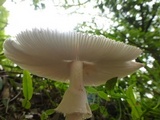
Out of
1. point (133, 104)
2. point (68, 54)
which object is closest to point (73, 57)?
point (68, 54)

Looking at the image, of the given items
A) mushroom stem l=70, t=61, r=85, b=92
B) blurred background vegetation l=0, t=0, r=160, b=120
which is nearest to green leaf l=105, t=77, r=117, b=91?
blurred background vegetation l=0, t=0, r=160, b=120

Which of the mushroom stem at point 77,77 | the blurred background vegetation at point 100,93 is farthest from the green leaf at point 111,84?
the mushroom stem at point 77,77

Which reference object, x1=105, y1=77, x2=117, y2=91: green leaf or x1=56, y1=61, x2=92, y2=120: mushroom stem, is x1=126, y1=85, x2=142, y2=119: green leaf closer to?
x1=105, y1=77, x2=117, y2=91: green leaf

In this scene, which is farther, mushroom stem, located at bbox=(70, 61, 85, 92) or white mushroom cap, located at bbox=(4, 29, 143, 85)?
mushroom stem, located at bbox=(70, 61, 85, 92)

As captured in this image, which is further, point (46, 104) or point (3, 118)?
point (46, 104)

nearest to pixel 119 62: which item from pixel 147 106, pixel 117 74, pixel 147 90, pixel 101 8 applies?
pixel 117 74

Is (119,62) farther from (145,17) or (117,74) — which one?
(145,17)
